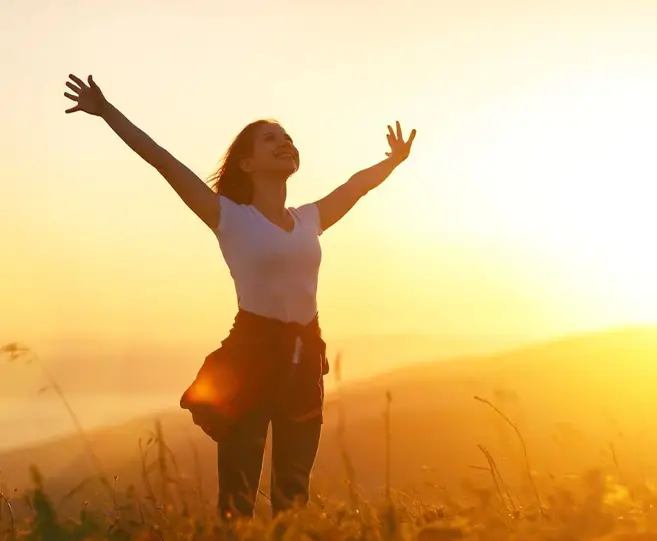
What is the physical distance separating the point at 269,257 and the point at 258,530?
1.99 meters

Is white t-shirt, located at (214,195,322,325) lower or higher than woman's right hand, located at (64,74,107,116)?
lower

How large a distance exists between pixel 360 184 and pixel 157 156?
1.57 m

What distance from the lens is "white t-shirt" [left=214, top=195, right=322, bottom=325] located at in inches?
213

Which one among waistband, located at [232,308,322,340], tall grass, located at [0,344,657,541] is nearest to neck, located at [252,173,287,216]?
waistband, located at [232,308,322,340]

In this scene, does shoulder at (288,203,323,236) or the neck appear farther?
shoulder at (288,203,323,236)

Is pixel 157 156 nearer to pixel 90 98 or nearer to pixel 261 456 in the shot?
pixel 90 98

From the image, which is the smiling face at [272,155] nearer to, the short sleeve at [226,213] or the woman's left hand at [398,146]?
the short sleeve at [226,213]

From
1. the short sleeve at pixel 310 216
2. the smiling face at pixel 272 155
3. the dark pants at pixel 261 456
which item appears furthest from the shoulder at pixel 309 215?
the dark pants at pixel 261 456

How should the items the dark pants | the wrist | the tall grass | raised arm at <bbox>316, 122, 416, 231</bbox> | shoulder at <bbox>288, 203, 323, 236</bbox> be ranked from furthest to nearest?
raised arm at <bbox>316, 122, 416, 231</bbox> → shoulder at <bbox>288, 203, 323, 236</bbox> → the wrist → the dark pants → the tall grass

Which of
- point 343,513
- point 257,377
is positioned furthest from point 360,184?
point 343,513

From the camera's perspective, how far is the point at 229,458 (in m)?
5.38

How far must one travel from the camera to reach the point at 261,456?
5.39 m

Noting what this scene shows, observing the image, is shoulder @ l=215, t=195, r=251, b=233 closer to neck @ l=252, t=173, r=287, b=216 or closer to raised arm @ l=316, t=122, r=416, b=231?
neck @ l=252, t=173, r=287, b=216

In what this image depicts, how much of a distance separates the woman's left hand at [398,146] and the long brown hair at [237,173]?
3.92ft
